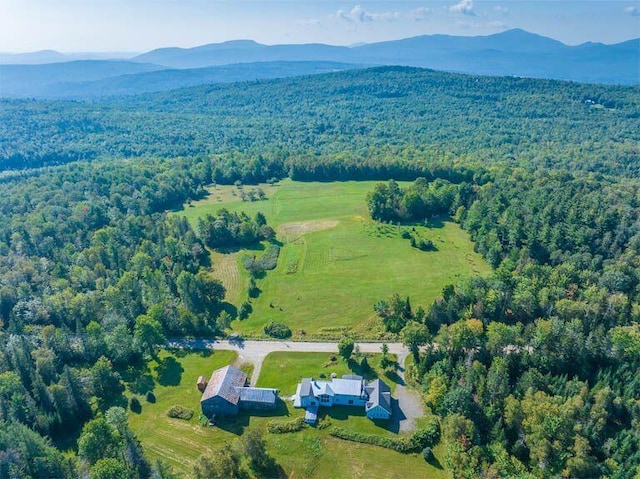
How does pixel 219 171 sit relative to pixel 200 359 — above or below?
above

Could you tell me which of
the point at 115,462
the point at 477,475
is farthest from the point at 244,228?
the point at 477,475

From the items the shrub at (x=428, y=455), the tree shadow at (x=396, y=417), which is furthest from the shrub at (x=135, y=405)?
the shrub at (x=428, y=455)

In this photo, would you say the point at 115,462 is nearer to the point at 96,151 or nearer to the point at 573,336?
the point at 573,336

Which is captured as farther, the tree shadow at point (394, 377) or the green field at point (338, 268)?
the green field at point (338, 268)

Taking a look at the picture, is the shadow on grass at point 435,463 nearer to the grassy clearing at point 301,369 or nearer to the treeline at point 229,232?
the grassy clearing at point 301,369

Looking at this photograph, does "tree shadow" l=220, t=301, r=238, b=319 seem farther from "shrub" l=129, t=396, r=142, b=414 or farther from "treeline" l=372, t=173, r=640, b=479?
"treeline" l=372, t=173, r=640, b=479

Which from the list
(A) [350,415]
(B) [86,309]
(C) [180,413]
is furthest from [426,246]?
(B) [86,309]
